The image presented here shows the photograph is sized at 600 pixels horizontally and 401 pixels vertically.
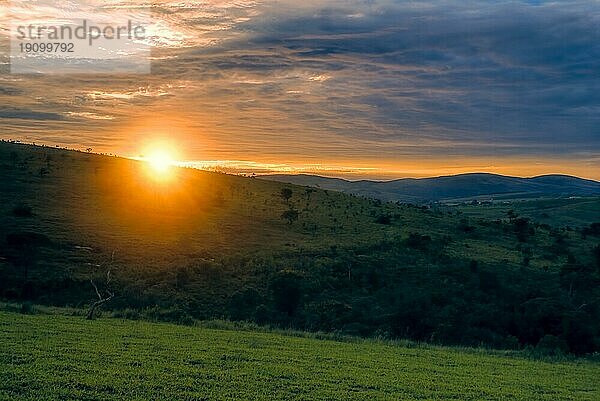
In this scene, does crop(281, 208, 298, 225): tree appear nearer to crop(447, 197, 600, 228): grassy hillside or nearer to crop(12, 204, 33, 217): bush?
crop(12, 204, 33, 217): bush

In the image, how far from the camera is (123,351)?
20.8m

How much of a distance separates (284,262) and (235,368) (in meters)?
33.7

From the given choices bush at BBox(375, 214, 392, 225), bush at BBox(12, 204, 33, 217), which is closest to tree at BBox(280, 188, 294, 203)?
bush at BBox(375, 214, 392, 225)

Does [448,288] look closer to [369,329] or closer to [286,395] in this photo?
[369,329]

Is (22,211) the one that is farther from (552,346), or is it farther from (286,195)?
(552,346)

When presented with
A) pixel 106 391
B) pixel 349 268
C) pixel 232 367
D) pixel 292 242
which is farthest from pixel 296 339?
pixel 292 242

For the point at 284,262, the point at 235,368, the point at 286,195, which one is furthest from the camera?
the point at 286,195

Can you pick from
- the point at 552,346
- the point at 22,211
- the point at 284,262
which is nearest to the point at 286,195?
the point at 284,262

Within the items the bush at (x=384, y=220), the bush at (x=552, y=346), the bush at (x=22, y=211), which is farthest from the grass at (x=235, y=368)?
the bush at (x=384, y=220)

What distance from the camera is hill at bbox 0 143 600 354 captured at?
1610 inches

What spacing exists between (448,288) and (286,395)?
3678 cm

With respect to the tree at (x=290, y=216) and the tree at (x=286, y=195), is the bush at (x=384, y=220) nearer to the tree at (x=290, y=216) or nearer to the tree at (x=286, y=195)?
the tree at (x=290, y=216)

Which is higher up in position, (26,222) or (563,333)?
(26,222)

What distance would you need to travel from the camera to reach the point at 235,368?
1980cm
